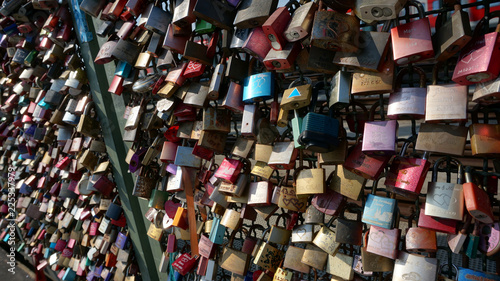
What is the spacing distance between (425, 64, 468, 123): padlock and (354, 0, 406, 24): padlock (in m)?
0.20

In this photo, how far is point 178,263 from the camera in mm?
1602

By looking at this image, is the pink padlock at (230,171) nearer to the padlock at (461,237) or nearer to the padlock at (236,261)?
the padlock at (236,261)

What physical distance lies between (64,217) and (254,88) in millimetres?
2097

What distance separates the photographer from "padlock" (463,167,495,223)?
0.74m

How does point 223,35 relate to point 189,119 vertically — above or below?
above

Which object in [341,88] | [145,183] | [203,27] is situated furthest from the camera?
[145,183]

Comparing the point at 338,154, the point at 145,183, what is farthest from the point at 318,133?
the point at 145,183

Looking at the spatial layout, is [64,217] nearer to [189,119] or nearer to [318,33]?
[189,119]

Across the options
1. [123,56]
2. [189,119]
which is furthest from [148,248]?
[123,56]

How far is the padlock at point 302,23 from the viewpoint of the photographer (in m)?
0.89

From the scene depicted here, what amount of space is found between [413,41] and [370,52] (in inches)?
4.0

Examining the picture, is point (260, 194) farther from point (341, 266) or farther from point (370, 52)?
point (370, 52)

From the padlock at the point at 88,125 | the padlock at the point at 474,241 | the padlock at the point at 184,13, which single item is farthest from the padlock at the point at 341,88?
the padlock at the point at 88,125

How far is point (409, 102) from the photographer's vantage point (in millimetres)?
799
